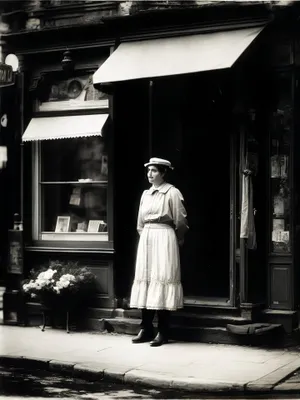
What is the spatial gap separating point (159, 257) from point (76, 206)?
7.68 ft

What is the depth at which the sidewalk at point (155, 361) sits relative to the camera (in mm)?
7723

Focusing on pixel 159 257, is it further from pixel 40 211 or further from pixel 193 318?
pixel 40 211

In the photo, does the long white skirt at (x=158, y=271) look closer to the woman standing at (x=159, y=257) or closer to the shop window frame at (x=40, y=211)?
the woman standing at (x=159, y=257)

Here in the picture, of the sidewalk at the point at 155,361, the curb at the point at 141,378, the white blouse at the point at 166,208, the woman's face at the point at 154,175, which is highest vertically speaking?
the woman's face at the point at 154,175

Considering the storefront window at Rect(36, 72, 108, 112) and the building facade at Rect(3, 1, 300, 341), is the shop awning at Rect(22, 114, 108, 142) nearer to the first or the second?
the building facade at Rect(3, 1, 300, 341)

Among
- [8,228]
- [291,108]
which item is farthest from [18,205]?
[291,108]

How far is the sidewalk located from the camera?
7.72m

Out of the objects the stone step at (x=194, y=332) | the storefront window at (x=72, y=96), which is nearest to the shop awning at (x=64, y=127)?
the storefront window at (x=72, y=96)

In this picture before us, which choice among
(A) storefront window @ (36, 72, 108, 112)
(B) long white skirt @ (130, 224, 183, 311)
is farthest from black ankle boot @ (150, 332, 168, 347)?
(A) storefront window @ (36, 72, 108, 112)

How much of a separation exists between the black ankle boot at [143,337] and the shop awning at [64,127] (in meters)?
2.75

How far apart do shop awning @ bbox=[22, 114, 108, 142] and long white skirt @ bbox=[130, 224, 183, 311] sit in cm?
181

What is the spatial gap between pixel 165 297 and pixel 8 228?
3.84m

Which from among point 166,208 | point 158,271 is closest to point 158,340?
point 158,271

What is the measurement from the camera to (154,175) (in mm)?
A: 9758
